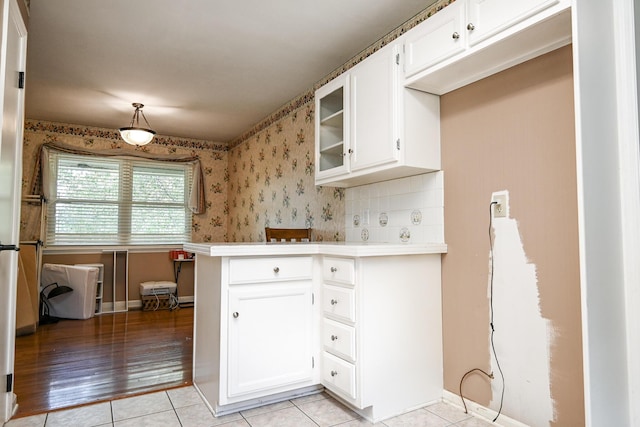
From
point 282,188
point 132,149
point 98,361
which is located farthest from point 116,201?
point 98,361

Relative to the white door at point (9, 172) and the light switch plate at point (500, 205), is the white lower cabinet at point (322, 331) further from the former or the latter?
the white door at point (9, 172)

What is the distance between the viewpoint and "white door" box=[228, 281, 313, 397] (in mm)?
2055

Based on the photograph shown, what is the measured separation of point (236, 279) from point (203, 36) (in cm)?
182

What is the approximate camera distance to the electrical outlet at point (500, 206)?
6.50ft

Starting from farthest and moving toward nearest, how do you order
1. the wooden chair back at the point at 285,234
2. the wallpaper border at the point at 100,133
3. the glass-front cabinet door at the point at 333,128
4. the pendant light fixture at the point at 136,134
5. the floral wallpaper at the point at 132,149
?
1. the wallpaper border at the point at 100,133
2. the floral wallpaper at the point at 132,149
3. the pendant light fixture at the point at 136,134
4. the wooden chair back at the point at 285,234
5. the glass-front cabinet door at the point at 333,128

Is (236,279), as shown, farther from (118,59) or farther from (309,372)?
(118,59)

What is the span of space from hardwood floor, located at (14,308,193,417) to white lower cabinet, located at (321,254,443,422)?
1.10 metres

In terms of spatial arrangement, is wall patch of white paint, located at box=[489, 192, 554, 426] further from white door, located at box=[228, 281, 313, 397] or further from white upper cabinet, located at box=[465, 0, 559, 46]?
white door, located at box=[228, 281, 313, 397]

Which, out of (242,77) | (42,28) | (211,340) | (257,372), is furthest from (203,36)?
(257,372)

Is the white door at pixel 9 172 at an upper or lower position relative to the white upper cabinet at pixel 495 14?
lower

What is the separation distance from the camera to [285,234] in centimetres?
333

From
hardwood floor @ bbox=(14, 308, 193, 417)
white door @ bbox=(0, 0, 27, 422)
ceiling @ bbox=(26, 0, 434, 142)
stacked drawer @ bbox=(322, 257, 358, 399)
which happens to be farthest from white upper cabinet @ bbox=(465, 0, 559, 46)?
hardwood floor @ bbox=(14, 308, 193, 417)

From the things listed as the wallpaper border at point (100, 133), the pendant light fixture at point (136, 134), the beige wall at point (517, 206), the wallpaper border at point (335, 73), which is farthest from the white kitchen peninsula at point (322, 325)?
the wallpaper border at point (100, 133)

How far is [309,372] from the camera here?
2.25m
